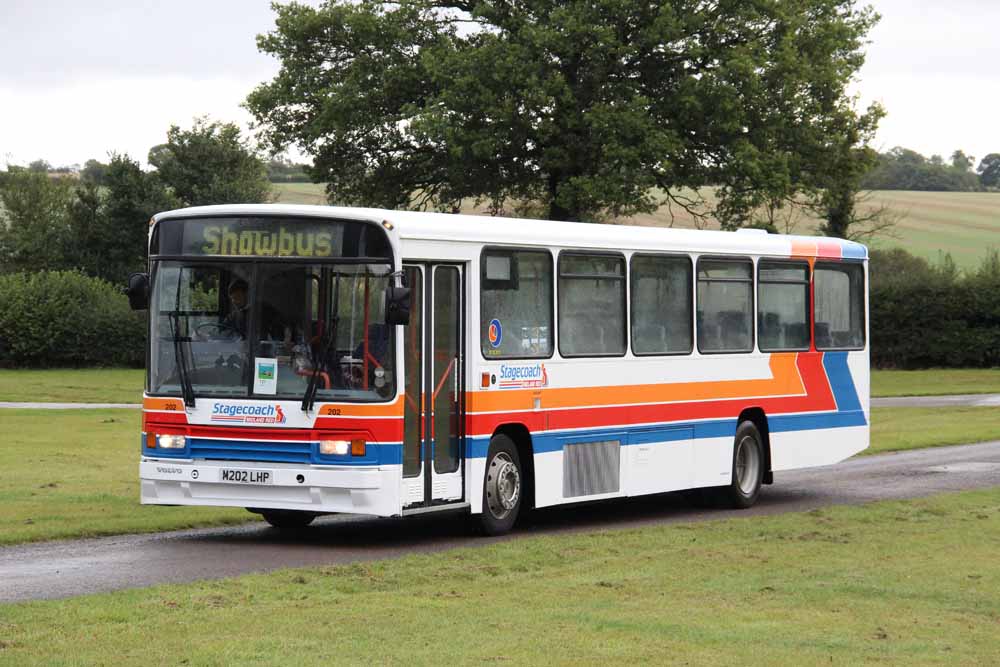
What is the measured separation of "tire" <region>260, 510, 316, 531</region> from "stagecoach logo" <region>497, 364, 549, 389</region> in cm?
230

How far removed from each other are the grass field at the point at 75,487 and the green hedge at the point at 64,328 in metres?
28.6

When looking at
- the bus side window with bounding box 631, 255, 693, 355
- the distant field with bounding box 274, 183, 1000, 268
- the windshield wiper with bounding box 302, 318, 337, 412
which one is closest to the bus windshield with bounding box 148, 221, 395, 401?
the windshield wiper with bounding box 302, 318, 337, 412

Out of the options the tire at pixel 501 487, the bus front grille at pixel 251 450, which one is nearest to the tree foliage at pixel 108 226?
the tire at pixel 501 487

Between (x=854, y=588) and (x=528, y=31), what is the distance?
29.7 meters

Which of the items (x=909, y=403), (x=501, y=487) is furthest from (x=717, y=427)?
(x=909, y=403)

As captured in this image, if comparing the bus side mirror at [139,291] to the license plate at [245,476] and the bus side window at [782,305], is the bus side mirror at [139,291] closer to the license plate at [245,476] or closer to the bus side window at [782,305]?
the license plate at [245,476]

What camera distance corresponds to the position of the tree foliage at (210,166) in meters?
77.8

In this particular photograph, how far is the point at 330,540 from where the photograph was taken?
1530 cm

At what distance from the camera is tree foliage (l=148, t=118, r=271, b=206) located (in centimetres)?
7775

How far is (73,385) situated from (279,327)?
36.5 metres

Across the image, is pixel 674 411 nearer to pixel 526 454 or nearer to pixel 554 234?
pixel 526 454

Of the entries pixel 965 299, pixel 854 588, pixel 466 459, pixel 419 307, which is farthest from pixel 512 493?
pixel 965 299

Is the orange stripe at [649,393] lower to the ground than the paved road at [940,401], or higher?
higher

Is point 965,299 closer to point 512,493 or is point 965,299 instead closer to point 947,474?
point 947,474
